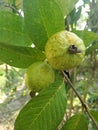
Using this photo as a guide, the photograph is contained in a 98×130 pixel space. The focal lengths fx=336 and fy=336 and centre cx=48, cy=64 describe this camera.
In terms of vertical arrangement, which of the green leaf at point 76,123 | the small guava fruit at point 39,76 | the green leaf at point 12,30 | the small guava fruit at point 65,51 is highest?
the green leaf at point 12,30

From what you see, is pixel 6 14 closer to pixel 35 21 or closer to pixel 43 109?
pixel 35 21

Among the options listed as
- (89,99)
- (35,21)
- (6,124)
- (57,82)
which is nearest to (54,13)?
(35,21)

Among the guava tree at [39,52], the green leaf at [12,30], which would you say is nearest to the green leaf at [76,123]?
the guava tree at [39,52]

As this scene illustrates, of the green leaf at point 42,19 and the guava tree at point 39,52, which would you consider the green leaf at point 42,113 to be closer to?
the guava tree at point 39,52

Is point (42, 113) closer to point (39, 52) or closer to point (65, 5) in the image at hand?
point (39, 52)

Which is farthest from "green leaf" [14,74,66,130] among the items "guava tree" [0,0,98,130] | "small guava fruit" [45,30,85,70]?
"small guava fruit" [45,30,85,70]

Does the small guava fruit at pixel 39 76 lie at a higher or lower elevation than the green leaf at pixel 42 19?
lower

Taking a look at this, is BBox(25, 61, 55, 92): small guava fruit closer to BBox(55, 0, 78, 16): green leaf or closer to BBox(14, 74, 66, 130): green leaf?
BBox(14, 74, 66, 130): green leaf

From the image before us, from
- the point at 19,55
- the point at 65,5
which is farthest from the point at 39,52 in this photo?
the point at 65,5
